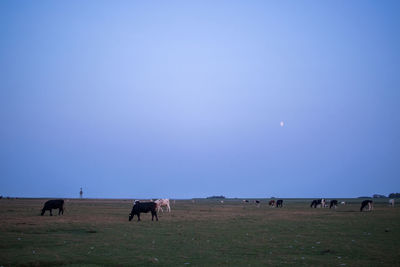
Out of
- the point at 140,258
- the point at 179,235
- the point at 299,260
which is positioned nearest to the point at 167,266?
the point at 140,258

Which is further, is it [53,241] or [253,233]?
[253,233]

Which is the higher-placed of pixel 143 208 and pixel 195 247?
pixel 143 208

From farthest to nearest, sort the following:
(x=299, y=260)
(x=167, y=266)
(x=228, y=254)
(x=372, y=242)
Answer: (x=372, y=242), (x=228, y=254), (x=299, y=260), (x=167, y=266)

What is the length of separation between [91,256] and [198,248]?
488cm

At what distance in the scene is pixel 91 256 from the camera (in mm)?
14414

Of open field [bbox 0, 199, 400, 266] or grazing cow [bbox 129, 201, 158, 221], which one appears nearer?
open field [bbox 0, 199, 400, 266]

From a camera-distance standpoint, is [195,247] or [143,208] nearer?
[195,247]

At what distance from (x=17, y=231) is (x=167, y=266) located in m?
13.8

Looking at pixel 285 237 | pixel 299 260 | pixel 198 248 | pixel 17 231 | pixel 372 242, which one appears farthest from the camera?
pixel 17 231

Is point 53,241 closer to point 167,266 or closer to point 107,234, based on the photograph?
point 107,234

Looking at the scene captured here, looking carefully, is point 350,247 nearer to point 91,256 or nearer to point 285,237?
point 285,237

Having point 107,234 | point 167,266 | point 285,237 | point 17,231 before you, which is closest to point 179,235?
point 107,234

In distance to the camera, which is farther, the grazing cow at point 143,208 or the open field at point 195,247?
the grazing cow at point 143,208

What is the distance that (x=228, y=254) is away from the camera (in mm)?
15039
